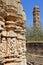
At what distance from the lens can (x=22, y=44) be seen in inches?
121

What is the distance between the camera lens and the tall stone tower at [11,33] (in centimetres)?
255

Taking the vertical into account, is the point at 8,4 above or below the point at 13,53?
above

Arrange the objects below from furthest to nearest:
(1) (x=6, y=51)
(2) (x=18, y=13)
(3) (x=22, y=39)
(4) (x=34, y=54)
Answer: (4) (x=34, y=54) < (3) (x=22, y=39) < (2) (x=18, y=13) < (1) (x=6, y=51)

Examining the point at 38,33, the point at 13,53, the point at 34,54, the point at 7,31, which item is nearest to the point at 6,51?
the point at 13,53

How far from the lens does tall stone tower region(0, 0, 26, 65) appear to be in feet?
8.38

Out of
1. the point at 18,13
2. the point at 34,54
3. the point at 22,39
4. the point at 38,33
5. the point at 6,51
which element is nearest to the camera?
the point at 6,51

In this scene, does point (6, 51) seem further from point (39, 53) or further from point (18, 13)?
point (39, 53)

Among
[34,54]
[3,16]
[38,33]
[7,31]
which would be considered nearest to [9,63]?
[7,31]

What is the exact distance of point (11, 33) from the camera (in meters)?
2.71

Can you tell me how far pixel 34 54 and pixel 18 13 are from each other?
1258 centimetres

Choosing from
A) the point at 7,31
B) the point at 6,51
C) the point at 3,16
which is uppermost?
the point at 3,16

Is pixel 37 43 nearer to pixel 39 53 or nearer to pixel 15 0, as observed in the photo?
pixel 39 53

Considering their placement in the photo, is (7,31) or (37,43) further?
(37,43)

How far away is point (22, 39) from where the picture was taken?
10.00 ft
